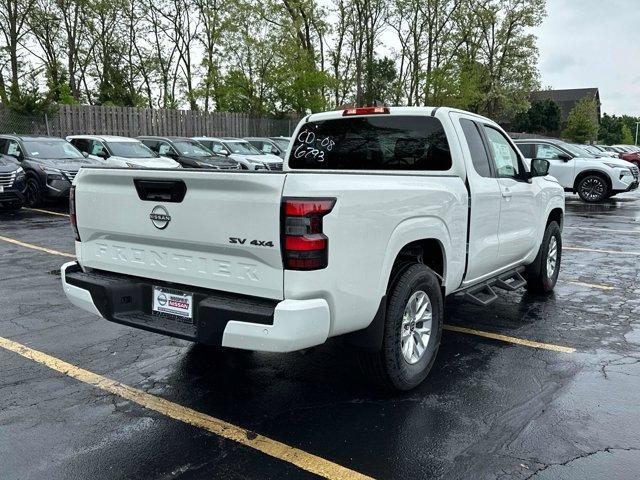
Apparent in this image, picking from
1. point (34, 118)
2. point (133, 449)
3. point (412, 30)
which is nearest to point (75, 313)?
point (133, 449)

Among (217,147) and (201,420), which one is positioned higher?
(217,147)

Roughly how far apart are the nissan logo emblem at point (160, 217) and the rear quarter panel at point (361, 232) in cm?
86

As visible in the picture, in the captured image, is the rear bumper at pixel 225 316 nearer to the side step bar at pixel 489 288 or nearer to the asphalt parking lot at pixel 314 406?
the asphalt parking lot at pixel 314 406

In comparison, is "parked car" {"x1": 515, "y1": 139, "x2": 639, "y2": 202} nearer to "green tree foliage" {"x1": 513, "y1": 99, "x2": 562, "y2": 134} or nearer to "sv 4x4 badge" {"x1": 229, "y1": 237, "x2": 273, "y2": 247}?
"sv 4x4 badge" {"x1": 229, "y1": 237, "x2": 273, "y2": 247}

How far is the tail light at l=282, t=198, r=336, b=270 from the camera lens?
10.1ft

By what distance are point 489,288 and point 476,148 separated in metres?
1.24

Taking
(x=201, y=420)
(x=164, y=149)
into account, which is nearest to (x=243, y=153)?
(x=164, y=149)

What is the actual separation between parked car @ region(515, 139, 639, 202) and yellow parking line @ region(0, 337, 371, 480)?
15.4 metres

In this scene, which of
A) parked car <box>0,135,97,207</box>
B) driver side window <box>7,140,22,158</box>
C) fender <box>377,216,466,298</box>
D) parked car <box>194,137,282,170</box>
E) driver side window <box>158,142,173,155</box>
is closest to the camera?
fender <box>377,216,466,298</box>

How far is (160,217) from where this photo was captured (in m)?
3.57

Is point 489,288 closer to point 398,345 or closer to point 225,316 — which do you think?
point 398,345

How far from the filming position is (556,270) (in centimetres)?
700

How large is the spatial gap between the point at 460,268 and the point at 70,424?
2893 millimetres

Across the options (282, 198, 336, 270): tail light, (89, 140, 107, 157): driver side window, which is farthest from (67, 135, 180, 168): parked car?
(282, 198, 336, 270): tail light
